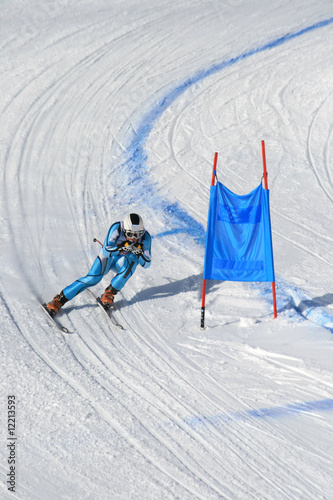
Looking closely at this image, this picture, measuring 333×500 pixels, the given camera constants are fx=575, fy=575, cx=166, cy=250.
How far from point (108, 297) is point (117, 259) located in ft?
1.78

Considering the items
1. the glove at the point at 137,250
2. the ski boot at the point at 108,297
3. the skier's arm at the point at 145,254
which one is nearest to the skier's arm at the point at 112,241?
the glove at the point at 137,250

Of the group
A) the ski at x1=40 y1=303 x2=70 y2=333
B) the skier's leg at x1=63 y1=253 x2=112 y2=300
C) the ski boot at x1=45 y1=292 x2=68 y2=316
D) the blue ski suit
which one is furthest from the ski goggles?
the ski at x1=40 y1=303 x2=70 y2=333

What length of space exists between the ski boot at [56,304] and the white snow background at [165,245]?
0.54ft

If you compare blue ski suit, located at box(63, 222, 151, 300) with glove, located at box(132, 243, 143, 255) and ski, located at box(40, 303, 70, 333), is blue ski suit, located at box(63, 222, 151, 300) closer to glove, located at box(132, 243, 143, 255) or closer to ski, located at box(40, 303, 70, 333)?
glove, located at box(132, 243, 143, 255)

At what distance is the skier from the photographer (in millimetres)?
7395

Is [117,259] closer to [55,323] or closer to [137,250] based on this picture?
[137,250]

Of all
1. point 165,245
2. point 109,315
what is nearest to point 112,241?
point 109,315

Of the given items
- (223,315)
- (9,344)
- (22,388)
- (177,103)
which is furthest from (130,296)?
(177,103)

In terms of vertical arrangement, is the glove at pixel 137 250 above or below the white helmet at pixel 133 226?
below

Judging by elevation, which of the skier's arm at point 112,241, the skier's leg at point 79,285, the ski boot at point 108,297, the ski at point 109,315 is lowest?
the ski at point 109,315

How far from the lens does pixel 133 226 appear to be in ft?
24.2

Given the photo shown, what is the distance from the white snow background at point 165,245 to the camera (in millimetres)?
5270

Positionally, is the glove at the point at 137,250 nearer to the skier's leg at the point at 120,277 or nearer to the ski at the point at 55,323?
the skier's leg at the point at 120,277

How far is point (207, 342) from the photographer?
23.3 feet
